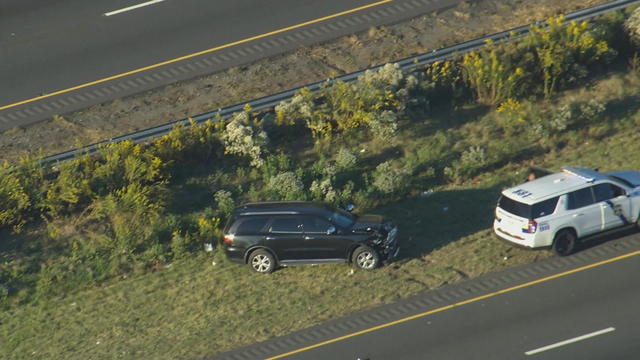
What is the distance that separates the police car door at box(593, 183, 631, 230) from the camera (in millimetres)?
26469

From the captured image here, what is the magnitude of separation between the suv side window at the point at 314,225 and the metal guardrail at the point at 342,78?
593 centimetres

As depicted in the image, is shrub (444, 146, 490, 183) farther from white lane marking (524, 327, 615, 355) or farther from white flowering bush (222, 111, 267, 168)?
white lane marking (524, 327, 615, 355)

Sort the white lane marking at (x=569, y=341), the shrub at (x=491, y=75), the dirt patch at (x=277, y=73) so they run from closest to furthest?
the white lane marking at (x=569, y=341) < the dirt patch at (x=277, y=73) < the shrub at (x=491, y=75)

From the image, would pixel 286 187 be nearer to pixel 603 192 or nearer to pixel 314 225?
pixel 314 225

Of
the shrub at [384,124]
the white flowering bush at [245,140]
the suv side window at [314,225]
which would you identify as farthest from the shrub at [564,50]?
the suv side window at [314,225]

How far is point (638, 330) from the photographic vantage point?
23.5 m

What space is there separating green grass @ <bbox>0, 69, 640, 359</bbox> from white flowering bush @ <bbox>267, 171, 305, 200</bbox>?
2.01 metres

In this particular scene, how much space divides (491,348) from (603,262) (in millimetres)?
4488

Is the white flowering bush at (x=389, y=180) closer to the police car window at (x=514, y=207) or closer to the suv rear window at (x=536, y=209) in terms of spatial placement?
the police car window at (x=514, y=207)

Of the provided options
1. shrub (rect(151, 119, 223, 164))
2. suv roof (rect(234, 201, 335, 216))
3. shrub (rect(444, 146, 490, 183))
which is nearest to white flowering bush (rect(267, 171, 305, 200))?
suv roof (rect(234, 201, 335, 216))

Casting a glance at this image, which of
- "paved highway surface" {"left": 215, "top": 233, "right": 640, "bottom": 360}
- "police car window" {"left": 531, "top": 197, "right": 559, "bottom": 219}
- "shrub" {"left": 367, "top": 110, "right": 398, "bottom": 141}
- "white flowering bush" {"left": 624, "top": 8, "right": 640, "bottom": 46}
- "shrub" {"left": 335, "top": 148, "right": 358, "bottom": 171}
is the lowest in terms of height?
"paved highway surface" {"left": 215, "top": 233, "right": 640, "bottom": 360}

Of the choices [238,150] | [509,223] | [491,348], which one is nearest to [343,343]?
[491,348]

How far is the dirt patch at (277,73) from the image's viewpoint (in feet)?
103

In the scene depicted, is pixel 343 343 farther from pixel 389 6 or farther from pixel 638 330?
pixel 389 6
